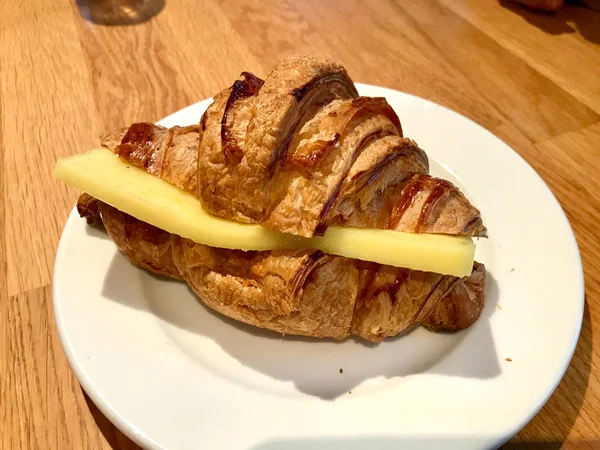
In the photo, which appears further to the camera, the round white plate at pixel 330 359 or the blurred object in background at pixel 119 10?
the blurred object in background at pixel 119 10

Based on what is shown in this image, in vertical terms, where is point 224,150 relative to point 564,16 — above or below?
below

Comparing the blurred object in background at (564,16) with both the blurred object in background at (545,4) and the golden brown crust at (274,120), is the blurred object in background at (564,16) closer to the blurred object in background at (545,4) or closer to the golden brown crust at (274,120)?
the blurred object in background at (545,4)

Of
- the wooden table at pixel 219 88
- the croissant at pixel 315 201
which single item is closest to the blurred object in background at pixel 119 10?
the wooden table at pixel 219 88

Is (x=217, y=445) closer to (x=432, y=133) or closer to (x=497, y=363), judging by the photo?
(x=497, y=363)

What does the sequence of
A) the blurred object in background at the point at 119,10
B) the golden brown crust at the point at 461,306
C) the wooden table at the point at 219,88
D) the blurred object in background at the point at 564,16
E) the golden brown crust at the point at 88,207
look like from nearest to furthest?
the golden brown crust at the point at 461,306
the wooden table at the point at 219,88
the golden brown crust at the point at 88,207
the blurred object in background at the point at 564,16
the blurred object in background at the point at 119,10

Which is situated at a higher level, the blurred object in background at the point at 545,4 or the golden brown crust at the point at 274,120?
the blurred object in background at the point at 545,4

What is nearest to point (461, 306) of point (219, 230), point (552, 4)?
point (219, 230)

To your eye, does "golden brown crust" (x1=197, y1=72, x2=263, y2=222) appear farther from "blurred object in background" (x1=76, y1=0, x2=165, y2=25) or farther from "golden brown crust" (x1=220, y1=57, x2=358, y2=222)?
"blurred object in background" (x1=76, y1=0, x2=165, y2=25)

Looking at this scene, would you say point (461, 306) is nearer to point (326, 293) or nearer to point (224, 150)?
point (326, 293)
